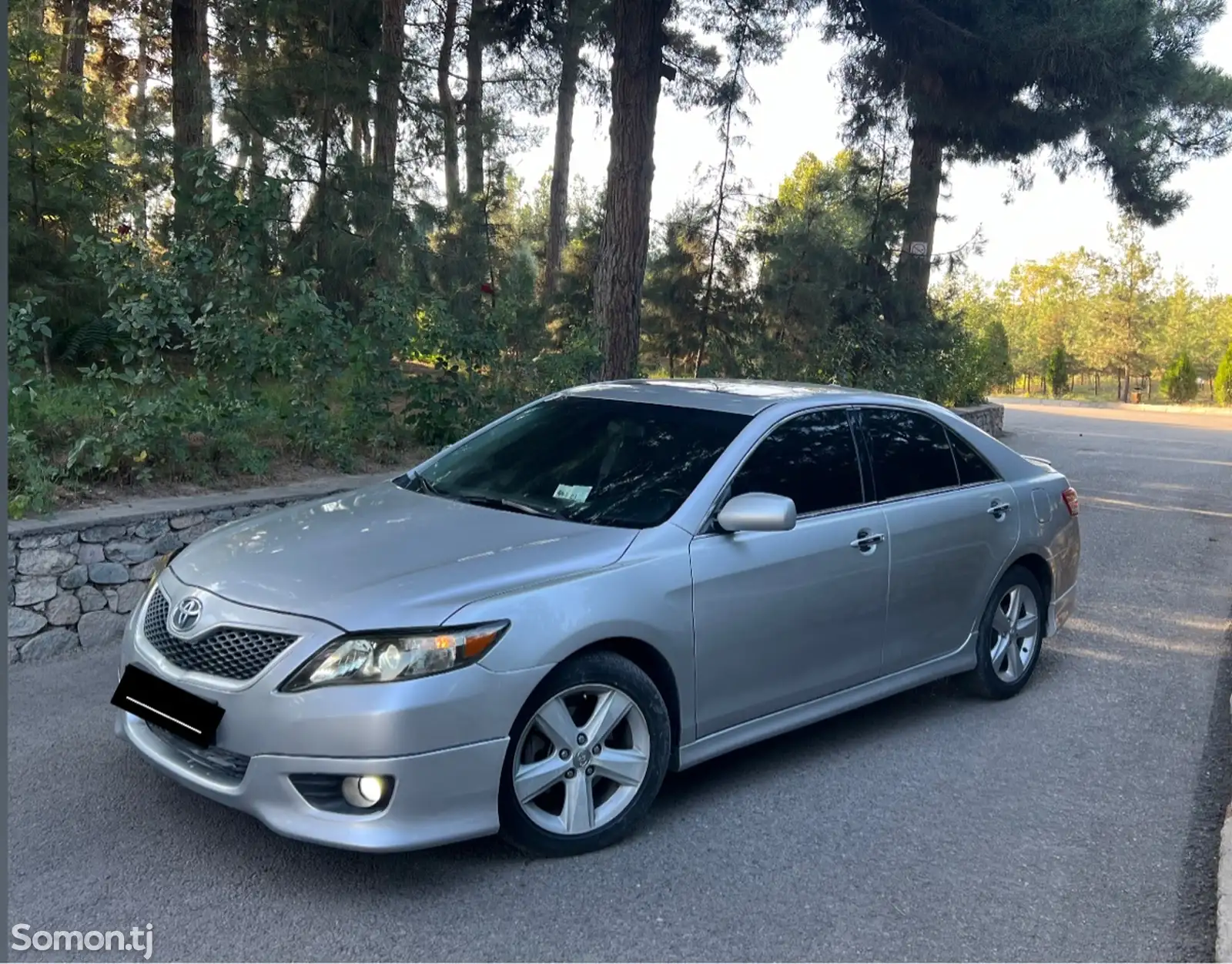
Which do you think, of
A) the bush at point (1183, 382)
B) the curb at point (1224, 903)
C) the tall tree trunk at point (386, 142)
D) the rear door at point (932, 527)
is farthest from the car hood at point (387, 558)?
the bush at point (1183, 382)

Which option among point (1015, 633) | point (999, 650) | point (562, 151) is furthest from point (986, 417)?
point (999, 650)

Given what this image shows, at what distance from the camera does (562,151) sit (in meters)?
24.9

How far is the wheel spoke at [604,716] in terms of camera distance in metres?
3.99

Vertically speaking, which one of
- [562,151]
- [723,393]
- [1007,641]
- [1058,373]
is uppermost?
[562,151]

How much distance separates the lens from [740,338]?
54.2ft

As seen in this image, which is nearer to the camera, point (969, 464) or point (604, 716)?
point (604, 716)

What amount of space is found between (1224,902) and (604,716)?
206cm

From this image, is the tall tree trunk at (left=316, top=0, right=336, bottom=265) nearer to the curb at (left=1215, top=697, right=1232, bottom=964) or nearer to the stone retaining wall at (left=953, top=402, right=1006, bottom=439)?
the curb at (left=1215, top=697, right=1232, bottom=964)

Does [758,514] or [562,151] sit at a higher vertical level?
[562,151]

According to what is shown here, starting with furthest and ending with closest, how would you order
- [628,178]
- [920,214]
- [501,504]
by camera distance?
[920,214] < [628,178] < [501,504]

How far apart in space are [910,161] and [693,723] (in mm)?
15418

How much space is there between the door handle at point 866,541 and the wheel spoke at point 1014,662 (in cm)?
139

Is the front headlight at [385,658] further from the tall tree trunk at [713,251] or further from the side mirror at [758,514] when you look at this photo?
the tall tree trunk at [713,251]

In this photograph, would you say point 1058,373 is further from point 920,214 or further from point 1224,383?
point 920,214
